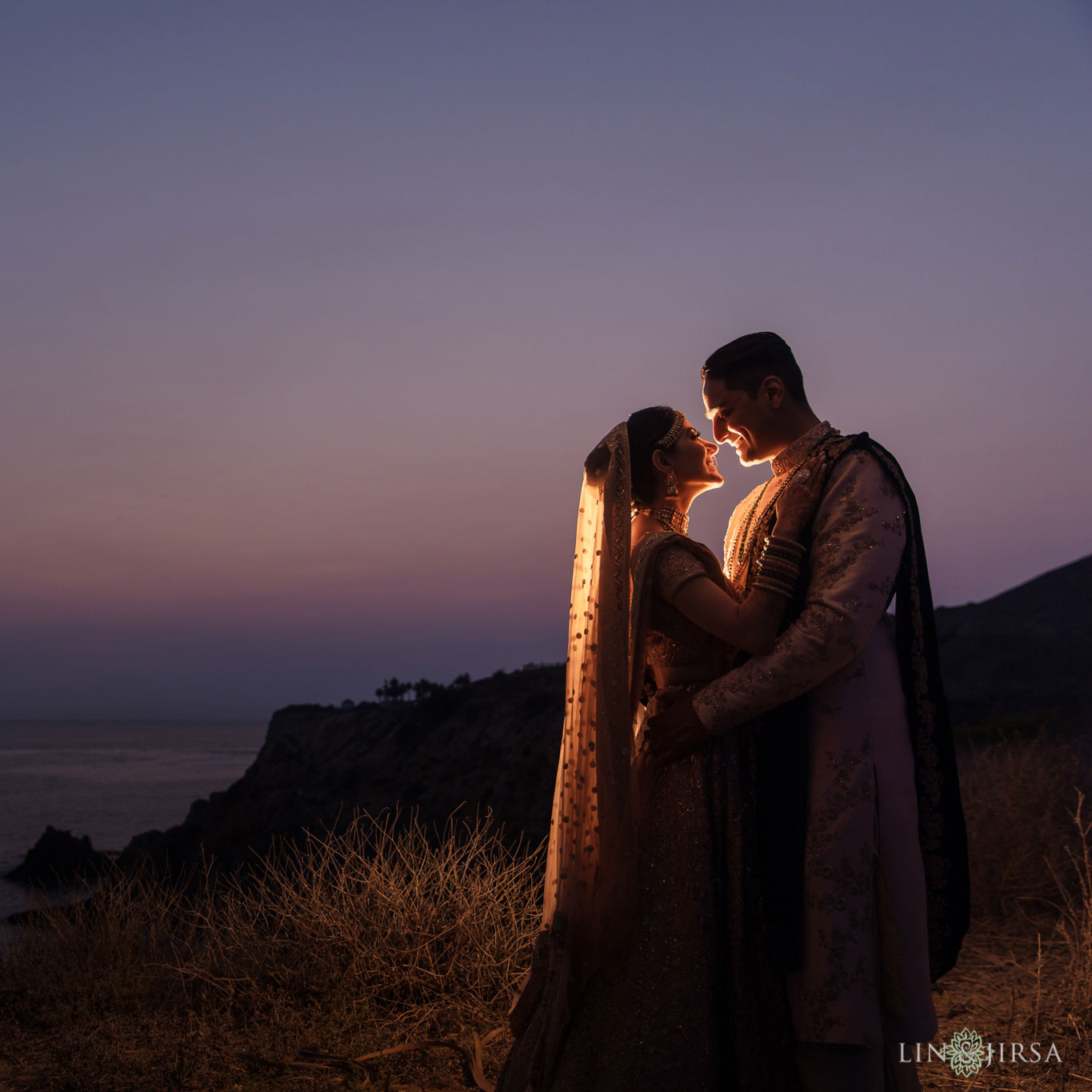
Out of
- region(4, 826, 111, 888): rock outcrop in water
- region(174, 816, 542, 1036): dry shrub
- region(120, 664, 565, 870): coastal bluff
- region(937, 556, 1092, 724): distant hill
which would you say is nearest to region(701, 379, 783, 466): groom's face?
region(174, 816, 542, 1036): dry shrub

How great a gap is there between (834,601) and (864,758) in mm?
443

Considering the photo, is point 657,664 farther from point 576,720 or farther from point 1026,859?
point 1026,859

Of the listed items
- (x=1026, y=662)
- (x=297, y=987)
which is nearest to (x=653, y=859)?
(x=297, y=987)

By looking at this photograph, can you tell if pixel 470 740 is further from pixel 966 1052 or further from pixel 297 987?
pixel 966 1052

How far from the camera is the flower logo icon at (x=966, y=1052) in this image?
12.8ft

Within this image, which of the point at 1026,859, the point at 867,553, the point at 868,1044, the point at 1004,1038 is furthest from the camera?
the point at 1026,859

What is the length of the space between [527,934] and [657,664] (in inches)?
112

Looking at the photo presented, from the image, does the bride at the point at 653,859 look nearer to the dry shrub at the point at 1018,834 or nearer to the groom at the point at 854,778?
the groom at the point at 854,778

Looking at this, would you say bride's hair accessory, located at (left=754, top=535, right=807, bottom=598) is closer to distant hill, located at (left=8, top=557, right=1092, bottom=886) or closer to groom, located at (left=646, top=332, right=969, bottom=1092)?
groom, located at (left=646, top=332, right=969, bottom=1092)

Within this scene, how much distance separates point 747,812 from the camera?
241 centimetres

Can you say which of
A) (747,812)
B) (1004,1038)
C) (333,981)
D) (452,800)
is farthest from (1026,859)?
(452,800)

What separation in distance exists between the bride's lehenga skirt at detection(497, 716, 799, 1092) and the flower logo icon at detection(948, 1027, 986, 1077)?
2.21 meters

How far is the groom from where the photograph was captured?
225 cm

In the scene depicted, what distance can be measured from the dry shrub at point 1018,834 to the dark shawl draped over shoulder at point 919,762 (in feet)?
15.3
